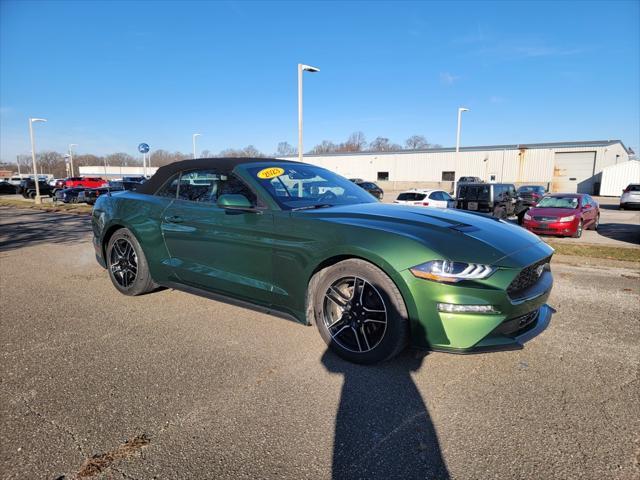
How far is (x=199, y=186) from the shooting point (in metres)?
4.13

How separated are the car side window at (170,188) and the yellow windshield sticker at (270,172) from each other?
3.66ft

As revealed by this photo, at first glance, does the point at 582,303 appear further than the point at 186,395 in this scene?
Yes

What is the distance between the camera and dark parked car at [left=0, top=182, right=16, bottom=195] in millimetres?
39719

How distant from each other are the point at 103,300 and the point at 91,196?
23749mm

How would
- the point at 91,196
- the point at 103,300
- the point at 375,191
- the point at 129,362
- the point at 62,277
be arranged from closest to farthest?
the point at 129,362, the point at 103,300, the point at 62,277, the point at 91,196, the point at 375,191

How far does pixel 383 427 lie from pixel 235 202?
2.07 metres

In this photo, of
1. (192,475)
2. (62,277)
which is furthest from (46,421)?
(62,277)

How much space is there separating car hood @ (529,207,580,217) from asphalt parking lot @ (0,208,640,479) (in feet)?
29.6

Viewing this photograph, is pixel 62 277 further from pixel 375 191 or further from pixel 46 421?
pixel 375 191

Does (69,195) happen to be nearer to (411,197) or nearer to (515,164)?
(411,197)

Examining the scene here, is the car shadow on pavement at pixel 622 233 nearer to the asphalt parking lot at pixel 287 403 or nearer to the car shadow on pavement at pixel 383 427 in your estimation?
the asphalt parking lot at pixel 287 403

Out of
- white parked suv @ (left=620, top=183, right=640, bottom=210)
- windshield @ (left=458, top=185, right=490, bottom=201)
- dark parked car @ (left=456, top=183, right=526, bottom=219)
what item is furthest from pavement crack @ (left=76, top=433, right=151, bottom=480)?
white parked suv @ (left=620, top=183, right=640, bottom=210)

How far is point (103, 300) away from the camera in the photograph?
4680 mm

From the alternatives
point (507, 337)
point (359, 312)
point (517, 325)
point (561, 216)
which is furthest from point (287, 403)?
point (561, 216)
